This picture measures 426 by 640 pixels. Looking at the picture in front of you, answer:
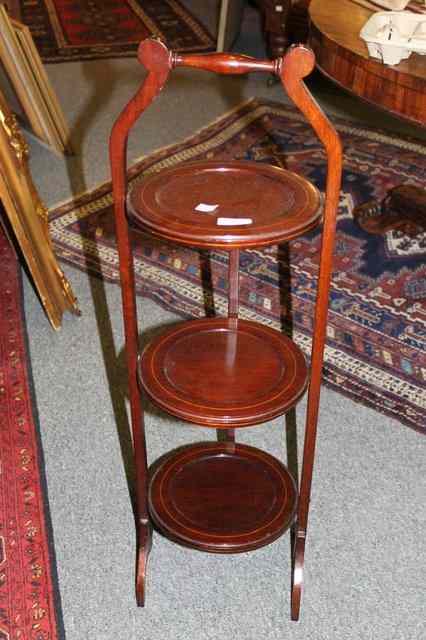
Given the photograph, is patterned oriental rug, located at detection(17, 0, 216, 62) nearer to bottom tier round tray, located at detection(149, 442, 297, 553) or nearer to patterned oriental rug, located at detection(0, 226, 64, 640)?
patterned oriental rug, located at detection(0, 226, 64, 640)

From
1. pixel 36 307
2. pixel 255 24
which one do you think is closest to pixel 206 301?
pixel 36 307

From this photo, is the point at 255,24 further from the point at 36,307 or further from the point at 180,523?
the point at 180,523

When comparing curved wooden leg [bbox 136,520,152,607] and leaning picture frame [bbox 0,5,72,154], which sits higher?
leaning picture frame [bbox 0,5,72,154]

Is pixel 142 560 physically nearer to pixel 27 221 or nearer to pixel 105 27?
pixel 27 221

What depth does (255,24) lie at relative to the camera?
577cm

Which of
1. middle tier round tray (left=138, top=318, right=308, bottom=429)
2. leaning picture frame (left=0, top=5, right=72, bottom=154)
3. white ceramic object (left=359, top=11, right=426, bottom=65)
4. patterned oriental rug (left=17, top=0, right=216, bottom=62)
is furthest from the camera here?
patterned oriental rug (left=17, top=0, right=216, bottom=62)

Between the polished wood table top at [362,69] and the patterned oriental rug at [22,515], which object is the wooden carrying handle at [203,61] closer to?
the polished wood table top at [362,69]

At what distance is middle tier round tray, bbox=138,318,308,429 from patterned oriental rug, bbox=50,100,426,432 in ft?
2.55

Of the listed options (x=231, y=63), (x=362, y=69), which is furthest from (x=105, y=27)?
(x=231, y=63)

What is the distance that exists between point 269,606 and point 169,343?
2.09 feet

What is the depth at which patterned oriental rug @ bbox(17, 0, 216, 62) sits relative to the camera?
5.42 metres

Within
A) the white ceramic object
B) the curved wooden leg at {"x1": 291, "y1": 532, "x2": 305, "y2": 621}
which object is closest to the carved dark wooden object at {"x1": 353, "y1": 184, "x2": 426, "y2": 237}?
the white ceramic object

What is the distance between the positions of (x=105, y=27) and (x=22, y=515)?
464cm

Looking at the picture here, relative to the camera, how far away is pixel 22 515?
6.59 ft
